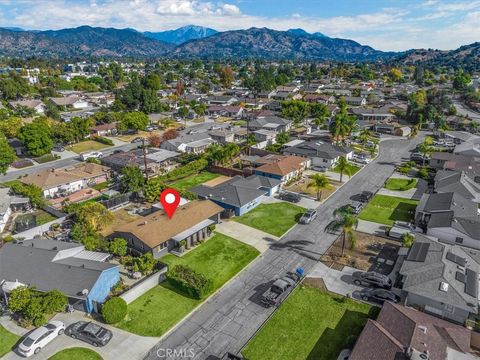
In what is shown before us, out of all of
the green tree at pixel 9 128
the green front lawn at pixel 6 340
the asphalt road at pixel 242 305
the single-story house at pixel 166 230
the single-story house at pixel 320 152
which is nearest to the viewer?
the green front lawn at pixel 6 340

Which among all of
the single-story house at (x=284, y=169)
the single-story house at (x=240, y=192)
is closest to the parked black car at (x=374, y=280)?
the single-story house at (x=240, y=192)

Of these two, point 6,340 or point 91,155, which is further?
point 91,155

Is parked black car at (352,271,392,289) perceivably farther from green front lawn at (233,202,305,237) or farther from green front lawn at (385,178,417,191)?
green front lawn at (385,178,417,191)

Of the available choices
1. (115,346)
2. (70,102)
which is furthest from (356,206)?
(70,102)

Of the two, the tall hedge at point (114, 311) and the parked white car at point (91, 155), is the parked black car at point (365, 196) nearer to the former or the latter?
→ the tall hedge at point (114, 311)

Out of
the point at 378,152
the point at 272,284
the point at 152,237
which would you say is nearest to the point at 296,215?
the point at 272,284

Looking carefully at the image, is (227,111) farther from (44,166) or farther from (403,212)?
(403,212)
